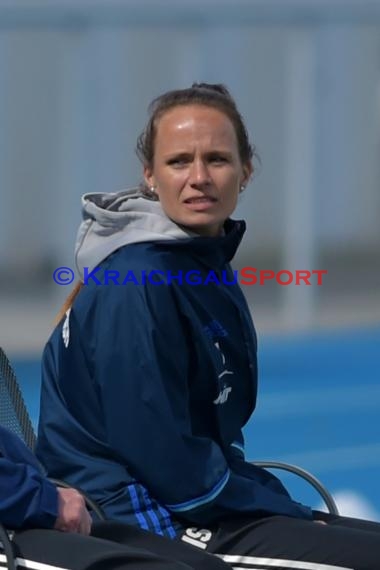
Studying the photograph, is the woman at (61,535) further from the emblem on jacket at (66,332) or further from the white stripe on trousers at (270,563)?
the emblem on jacket at (66,332)

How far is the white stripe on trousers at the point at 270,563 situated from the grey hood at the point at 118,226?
679mm

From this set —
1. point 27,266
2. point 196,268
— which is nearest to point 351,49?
point 27,266

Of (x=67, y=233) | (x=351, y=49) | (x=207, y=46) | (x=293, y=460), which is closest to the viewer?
(x=293, y=460)

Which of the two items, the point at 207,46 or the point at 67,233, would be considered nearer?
the point at 67,233

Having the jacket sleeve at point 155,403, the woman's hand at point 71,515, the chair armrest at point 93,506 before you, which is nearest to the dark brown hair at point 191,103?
the jacket sleeve at point 155,403

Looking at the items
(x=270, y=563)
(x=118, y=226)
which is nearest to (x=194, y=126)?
(x=118, y=226)

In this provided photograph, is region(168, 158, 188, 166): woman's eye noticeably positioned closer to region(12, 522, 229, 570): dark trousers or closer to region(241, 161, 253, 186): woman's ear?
region(241, 161, 253, 186): woman's ear

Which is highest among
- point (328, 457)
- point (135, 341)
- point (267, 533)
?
point (135, 341)

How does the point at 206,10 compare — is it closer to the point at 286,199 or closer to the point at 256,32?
the point at 286,199

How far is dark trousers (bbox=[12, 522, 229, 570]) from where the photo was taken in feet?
7.76

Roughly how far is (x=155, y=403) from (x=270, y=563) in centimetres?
40

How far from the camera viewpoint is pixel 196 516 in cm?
274

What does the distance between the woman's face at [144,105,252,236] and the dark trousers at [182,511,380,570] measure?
0.66 meters

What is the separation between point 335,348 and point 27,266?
14.2 ft
